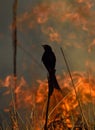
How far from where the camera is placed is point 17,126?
404 centimetres

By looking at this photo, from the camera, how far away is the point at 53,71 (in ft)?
11.6

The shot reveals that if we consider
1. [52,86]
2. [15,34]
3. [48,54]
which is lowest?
[52,86]

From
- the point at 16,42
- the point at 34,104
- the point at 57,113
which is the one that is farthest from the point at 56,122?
the point at 16,42

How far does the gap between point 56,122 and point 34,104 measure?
1343 mm

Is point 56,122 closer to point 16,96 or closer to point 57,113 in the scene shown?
point 57,113

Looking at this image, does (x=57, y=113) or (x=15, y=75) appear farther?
(x=57, y=113)

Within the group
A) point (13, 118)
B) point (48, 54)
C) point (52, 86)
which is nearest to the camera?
point (52, 86)

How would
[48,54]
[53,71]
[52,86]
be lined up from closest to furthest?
[52,86], [53,71], [48,54]

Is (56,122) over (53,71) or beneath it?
beneath

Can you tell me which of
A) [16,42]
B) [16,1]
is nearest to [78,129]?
[16,42]

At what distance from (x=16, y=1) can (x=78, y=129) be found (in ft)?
8.30

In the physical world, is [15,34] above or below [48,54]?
above

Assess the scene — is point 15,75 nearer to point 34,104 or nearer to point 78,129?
point 34,104

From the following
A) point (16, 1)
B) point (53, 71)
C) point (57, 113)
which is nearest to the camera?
point (53, 71)
